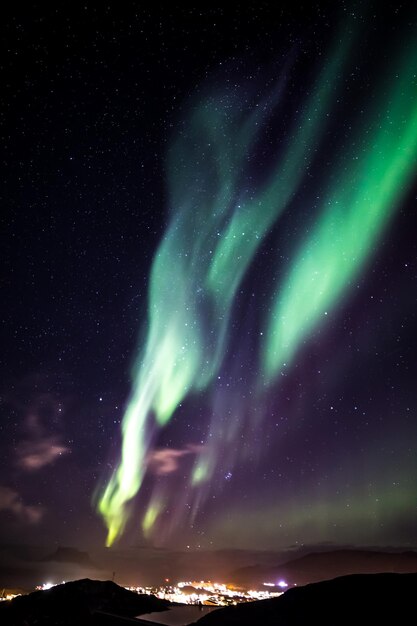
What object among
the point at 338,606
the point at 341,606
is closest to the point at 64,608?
the point at 338,606

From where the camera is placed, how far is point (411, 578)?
57.9 metres

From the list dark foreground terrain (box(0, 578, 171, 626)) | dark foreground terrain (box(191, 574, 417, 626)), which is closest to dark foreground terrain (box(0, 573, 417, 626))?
dark foreground terrain (box(191, 574, 417, 626))

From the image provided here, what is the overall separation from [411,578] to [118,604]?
183406 mm

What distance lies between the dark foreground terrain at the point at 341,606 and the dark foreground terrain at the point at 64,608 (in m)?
28.1

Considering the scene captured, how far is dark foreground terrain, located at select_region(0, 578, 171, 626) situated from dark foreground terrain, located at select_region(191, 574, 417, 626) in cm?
2808

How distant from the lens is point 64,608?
388 feet

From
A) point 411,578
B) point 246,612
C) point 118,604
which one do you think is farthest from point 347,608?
point 118,604

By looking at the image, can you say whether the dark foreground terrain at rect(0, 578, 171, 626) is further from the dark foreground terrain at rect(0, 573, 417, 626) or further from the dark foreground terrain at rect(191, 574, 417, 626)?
the dark foreground terrain at rect(191, 574, 417, 626)

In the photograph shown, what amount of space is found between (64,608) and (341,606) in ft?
340

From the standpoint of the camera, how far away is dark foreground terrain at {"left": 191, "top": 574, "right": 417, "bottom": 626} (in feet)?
158

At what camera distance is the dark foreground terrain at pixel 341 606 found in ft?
158

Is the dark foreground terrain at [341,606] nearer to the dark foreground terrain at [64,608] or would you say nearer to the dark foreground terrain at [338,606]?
the dark foreground terrain at [338,606]

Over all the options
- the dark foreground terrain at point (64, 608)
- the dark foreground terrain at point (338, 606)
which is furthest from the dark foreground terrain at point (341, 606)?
the dark foreground terrain at point (64, 608)

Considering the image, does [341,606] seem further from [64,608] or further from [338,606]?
[64,608]
